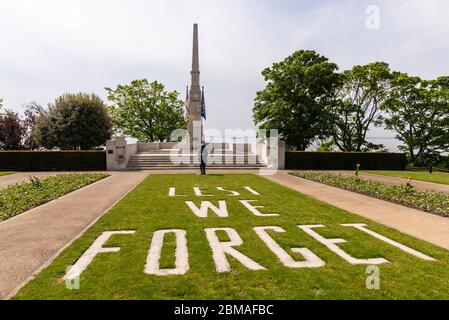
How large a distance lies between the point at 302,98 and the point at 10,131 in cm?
4338

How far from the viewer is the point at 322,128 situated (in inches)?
1352

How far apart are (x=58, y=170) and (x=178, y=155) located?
34.5ft

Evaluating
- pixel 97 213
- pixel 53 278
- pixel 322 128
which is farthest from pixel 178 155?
pixel 53 278

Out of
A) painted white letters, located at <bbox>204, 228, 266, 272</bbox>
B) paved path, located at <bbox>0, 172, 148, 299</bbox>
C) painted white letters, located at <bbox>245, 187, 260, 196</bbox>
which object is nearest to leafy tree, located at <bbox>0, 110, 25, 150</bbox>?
paved path, located at <bbox>0, 172, 148, 299</bbox>

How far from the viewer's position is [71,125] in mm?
35594

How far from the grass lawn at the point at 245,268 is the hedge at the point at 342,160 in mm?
18534

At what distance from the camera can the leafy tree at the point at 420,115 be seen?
1351 inches

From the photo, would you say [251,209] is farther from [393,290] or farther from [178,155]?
[178,155]

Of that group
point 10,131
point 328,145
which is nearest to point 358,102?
point 328,145

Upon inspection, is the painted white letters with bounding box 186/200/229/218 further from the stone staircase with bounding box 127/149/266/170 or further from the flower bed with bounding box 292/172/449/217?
the stone staircase with bounding box 127/149/266/170

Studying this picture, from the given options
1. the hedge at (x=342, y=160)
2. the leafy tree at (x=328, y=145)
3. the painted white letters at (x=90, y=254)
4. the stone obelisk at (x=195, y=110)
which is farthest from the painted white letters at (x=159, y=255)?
the leafy tree at (x=328, y=145)

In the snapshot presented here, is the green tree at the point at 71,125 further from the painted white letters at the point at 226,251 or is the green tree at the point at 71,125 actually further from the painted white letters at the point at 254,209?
the painted white letters at the point at 226,251
